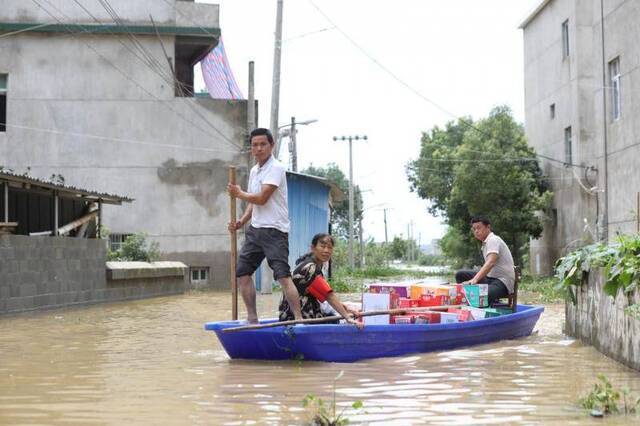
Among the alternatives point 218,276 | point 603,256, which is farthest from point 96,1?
point 603,256

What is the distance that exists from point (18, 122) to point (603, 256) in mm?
20639

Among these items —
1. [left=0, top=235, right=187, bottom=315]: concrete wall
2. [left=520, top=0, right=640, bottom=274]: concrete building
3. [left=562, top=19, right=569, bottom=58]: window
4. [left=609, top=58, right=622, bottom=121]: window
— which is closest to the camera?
[left=0, top=235, right=187, bottom=315]: concrete wall

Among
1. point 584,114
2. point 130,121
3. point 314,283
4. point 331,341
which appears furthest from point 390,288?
point 584,114

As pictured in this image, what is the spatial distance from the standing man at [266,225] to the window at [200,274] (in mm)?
17353

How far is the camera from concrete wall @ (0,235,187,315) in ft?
48.6

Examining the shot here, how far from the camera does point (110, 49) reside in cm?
2547

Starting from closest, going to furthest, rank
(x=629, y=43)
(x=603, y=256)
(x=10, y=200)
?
1. (x=603, y=256)
2. (x=10, y=200)
3. (x=629, y=43)

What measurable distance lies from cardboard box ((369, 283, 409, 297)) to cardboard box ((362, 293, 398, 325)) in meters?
0.27

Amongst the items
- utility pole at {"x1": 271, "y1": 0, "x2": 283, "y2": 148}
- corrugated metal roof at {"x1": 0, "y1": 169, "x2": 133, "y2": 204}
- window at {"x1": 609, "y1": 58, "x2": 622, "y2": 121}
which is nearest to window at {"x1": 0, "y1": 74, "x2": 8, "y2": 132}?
corrugated metal roof at {"x1": 0, "y1": 169, "x2": 133, "y2": 204}

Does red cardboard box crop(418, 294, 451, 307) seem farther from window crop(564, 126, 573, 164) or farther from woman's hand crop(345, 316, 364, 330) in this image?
window crop(564, 126, 573, 164)

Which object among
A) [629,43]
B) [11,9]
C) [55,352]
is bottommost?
[55,352]

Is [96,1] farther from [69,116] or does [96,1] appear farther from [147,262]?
[147,262]

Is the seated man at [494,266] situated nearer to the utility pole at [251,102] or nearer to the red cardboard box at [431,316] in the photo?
the red cardboard box at [431,316]

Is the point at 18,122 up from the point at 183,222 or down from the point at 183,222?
up
